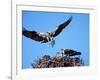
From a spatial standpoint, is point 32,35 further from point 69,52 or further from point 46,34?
point 69,52

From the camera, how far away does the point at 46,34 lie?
1.71 meters

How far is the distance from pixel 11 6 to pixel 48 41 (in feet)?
1.39

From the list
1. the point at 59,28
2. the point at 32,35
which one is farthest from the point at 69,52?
the point at 32,35

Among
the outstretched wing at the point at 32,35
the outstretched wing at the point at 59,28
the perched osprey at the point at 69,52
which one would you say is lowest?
the perched osprey at the point at 69,52

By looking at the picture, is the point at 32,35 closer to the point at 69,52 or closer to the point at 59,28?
the point at 59,28

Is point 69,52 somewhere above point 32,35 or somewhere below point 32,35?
below

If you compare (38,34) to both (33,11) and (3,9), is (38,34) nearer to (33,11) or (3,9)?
(33,11)

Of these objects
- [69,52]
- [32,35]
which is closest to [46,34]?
[32,35]

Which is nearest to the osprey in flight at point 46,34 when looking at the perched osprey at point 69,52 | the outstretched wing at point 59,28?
the outstretched wing at point 59,28

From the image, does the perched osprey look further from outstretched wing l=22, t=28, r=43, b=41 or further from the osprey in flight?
outstretched wing l=22, t=28, r=43, b=41

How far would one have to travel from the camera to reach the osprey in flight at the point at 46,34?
1675 mm

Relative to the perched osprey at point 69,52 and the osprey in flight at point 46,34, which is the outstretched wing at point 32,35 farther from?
the perched osprey at point 69,52

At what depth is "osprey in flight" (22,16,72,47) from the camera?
1.68 metres
